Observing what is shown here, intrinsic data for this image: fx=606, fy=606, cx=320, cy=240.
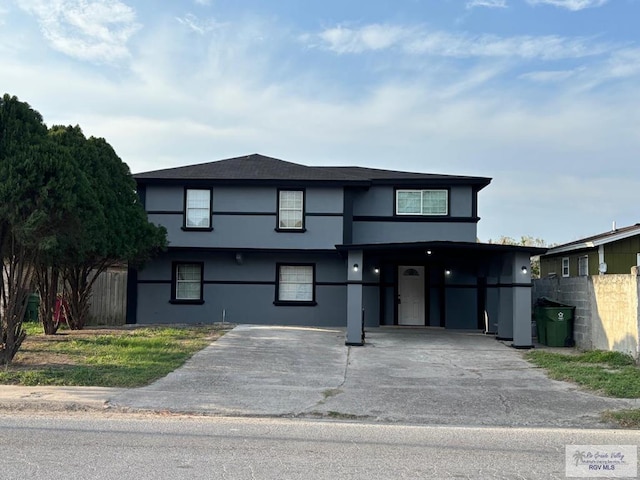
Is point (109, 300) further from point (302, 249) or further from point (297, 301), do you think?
point (302, 249)


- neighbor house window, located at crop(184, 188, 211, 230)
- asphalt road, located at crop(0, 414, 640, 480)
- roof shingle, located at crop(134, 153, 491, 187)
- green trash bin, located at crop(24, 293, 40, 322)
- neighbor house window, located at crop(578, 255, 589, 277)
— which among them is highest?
roof shingle, located at crop(134, 153, 491, 187)

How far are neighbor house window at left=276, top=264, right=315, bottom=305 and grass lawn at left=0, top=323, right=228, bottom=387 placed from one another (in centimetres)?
332

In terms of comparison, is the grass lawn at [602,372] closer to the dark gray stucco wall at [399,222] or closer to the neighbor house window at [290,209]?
the dark gray stucco wall at [399,222]

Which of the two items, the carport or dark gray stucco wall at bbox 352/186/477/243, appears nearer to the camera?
the carport

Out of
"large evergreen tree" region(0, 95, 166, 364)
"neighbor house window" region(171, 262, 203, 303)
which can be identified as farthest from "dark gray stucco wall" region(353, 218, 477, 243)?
"large evergreen tree" region(0, 95, 166, 364)

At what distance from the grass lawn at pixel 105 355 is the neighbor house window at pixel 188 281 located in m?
2.78

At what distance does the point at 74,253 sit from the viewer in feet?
46.8

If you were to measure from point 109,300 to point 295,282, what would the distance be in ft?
21.2

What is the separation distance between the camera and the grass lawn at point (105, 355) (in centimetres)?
1034

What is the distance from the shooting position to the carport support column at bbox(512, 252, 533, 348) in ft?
50.2

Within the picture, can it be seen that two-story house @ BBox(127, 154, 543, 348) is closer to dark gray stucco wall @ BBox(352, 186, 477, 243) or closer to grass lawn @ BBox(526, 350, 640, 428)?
dark gray stucco wall @ BBox(352, 186, 477, 243)

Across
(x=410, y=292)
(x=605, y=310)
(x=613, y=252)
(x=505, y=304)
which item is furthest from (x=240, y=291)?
(x=613, y=252)

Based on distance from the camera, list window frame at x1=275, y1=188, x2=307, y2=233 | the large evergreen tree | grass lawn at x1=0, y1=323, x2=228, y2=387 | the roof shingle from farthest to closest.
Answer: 1. window frame at x1=275, y1=188, x2=307, y2=233
2. the roof shingle
3. the large evergreen tree
4. grass lawn at x1=0, y1=323, x2=228, y2=387

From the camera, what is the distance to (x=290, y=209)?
2003 cm
